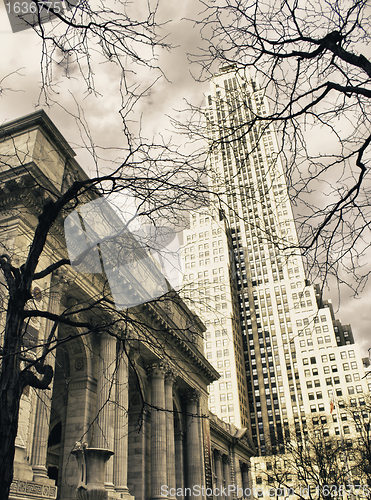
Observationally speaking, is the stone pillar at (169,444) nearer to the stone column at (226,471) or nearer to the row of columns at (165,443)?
the row of columns at (165,443)

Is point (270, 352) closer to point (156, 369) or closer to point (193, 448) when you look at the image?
point (193, 448)

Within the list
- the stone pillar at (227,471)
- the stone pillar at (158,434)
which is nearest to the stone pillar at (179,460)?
the stone pillar at (158,434)

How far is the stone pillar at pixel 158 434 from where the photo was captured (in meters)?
28.8

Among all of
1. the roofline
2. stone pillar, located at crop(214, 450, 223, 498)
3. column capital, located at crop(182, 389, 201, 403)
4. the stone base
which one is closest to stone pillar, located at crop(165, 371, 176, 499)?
column capital, located at crop(182, 389, 201, 403)

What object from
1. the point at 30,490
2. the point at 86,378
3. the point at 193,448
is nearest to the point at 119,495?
the point at 86,378

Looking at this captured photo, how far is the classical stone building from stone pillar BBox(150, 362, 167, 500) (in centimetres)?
7

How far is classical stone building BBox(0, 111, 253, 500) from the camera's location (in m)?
11.3

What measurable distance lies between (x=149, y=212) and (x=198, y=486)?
35.4 meters

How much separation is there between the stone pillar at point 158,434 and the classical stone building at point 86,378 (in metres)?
0.07

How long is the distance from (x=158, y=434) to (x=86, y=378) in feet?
28.5

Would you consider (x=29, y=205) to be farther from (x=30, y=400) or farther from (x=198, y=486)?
(x=198, y=486)

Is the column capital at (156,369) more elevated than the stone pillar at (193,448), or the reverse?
the column capital at (156,369)

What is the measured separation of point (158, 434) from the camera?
30109 millimetres

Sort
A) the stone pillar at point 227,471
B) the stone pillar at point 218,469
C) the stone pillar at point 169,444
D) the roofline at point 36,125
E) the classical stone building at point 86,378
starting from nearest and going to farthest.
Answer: the classical stone building at point 86,378
the roofline at point 36,125
the stone pillar at point 169,444
the stone pillar at point 218,469
the stone pillar at point 227,471
